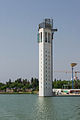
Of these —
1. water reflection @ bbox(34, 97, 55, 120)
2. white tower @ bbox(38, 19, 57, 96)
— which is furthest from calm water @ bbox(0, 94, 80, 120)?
white tower @ bbox(38, 19, 57, 96)

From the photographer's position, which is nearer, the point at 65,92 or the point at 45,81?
the point at 45,81

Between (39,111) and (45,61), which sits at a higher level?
(45,61)

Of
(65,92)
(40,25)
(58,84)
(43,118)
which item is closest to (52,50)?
(40,25)

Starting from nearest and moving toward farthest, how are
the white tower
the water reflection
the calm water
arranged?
1. the water reflection
2. the calm water
3. the white tower

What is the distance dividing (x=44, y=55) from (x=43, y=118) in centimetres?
8636

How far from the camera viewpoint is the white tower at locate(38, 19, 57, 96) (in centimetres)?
12169

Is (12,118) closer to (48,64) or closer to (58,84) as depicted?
(48,64)

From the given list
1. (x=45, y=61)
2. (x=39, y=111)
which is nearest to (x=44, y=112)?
(x=39, y=111)

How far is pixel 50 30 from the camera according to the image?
130 m

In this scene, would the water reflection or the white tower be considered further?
the white tower

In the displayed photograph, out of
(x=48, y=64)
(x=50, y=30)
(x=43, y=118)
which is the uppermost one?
(x=50, y=30)

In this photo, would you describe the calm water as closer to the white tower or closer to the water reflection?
the water reflection

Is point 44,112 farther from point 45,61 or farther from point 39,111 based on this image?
point 45,61

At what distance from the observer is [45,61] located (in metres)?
122
